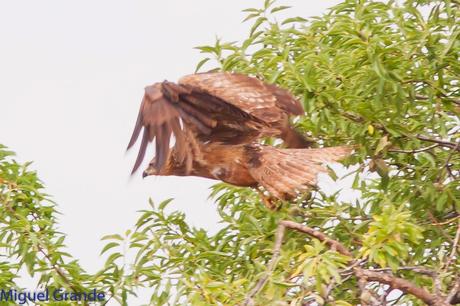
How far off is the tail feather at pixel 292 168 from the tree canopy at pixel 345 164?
0.10 meters

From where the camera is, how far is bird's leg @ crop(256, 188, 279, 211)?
795cm

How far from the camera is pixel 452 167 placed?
7844mm

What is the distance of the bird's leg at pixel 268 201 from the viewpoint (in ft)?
26.1

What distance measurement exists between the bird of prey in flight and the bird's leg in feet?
0.16

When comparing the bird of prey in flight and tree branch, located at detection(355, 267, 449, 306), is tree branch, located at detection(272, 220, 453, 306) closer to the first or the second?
tree branch, located at detection(355, 267, 449, 306)

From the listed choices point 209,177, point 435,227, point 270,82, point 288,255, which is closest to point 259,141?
point 209,177

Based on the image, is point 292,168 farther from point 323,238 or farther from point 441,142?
point 323,238

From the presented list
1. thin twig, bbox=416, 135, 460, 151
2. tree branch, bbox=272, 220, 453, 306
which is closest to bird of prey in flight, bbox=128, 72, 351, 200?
thin twig, bbox=416, 135, 460, 151

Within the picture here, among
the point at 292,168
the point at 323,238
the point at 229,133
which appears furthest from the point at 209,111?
the point at 323,238

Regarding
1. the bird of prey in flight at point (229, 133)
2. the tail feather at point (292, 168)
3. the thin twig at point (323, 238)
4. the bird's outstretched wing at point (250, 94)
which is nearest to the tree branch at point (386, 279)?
the thin twig at point (323, 238)

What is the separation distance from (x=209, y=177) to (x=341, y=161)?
965 mm

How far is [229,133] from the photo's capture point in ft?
27.7

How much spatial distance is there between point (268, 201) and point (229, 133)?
1.85 ft

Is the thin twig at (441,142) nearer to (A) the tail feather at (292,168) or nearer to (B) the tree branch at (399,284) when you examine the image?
(A) the tail feather at (292,168)
